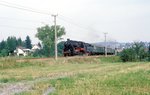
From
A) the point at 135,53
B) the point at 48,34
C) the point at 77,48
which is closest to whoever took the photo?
the point at 77,48

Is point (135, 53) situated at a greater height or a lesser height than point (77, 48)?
lesser

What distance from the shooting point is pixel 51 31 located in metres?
134

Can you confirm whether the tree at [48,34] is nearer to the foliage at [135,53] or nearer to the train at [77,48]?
the foliage at [135,53]

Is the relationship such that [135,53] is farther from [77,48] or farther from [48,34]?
[48,34]

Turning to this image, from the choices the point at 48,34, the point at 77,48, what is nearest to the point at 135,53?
the point at 77,48

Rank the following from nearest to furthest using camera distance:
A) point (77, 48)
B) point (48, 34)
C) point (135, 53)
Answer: point (77, 48), point (135, 53), point (48, 34)

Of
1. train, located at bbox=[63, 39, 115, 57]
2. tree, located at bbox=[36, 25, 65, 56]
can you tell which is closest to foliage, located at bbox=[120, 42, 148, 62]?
train, located at bbox=[63, 39, 115, 57]

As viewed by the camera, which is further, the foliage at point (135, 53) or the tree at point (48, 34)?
the tree at point (48, 34)

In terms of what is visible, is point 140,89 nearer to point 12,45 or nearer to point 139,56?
point 139,56

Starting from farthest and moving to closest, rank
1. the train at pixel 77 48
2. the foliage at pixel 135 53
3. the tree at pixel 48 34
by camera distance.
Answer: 1. the tree at pixel 48 34
2. the foliage at pixel 135 53
3. the train at pixel 77 48

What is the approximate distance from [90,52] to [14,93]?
167 feet

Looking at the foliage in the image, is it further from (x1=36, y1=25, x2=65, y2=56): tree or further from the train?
(x1=36, y1=25, x2=65, y2=56): tree

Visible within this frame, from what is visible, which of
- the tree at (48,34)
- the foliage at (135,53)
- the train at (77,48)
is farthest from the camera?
the tree at (48,34)

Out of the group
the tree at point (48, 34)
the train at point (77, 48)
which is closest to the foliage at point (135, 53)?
the train at point (77, 48)
